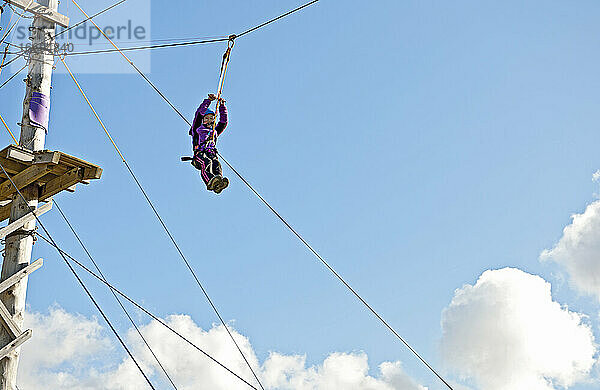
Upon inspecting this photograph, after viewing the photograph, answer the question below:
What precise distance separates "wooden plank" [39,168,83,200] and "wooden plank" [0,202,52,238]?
0.49 feet

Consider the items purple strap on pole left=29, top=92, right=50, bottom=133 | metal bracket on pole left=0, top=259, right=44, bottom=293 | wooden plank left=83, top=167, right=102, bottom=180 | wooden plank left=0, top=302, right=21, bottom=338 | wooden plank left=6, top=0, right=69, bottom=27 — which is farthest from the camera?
wooden plank left=6, top=0, right=69, bottom=27

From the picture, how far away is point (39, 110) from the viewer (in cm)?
902

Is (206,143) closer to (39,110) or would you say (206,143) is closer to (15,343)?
(39,110)

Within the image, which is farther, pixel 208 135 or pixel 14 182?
pixel 208 135

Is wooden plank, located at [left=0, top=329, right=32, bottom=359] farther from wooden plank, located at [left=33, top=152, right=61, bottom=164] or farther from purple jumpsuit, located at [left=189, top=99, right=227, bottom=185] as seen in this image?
purple jumpsuit, located at [left=189, top=99, right=227, bottom=185]

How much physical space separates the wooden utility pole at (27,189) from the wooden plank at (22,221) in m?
0.06

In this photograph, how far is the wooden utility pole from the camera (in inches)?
313

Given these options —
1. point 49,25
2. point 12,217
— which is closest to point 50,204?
point 12,217

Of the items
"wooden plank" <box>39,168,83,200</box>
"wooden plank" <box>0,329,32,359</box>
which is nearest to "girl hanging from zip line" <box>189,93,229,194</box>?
"wooden plank" <box>39,168,83,200</box>

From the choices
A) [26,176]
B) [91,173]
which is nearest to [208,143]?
[91,173]

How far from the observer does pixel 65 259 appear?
331 inches

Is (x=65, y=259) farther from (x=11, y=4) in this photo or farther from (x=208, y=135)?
(x=11, y=4)

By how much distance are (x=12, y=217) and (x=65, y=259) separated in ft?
2.82

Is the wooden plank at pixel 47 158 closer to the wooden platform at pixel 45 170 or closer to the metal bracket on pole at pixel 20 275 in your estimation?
the wooden platform at pixel 45 170
